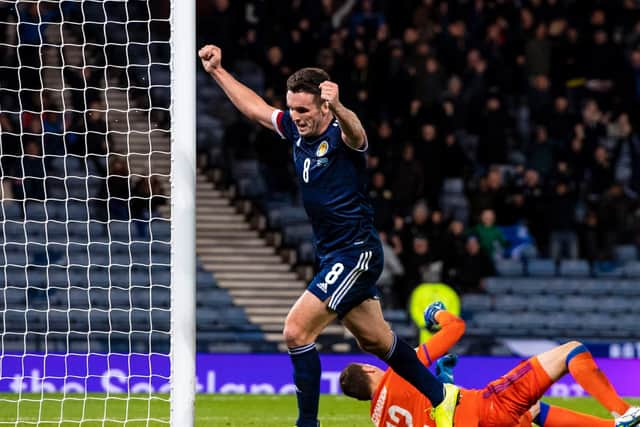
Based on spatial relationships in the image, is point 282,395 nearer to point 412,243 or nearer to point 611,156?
point 412,243

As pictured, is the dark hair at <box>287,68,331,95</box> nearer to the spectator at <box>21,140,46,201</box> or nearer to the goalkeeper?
the goalkeeper

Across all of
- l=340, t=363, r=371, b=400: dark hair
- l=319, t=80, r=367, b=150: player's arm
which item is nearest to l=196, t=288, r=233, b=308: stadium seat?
l=340, t=363, r=371, b=400: dark hair

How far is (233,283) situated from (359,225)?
973 cm

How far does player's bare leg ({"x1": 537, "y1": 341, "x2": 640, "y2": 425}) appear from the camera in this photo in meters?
7.41

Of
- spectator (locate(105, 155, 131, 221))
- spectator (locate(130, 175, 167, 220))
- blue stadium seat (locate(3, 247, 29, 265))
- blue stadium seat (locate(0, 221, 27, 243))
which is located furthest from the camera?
spectator (locate(130, 175, 167, 220))

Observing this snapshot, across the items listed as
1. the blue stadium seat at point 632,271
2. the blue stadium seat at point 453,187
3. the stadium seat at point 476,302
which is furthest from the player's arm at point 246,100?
the blue stadium seat at point 632,271

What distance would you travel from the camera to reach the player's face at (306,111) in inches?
280

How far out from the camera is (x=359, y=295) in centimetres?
721

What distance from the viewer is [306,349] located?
23.2 ft

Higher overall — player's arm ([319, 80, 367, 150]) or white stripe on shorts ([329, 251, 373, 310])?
player's arm ([319, 80, 367, 150])

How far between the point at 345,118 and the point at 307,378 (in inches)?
56.4

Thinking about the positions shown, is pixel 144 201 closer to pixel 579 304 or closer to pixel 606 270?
pixel 579 304

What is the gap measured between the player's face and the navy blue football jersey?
11 cm

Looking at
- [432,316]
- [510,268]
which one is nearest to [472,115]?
[510,268]
